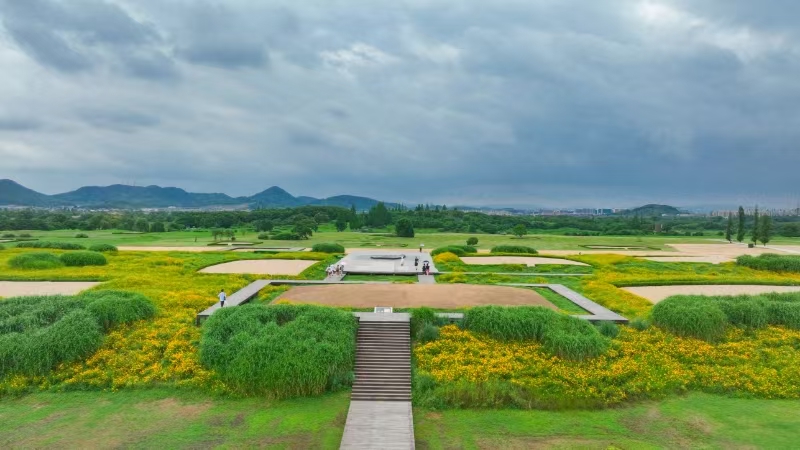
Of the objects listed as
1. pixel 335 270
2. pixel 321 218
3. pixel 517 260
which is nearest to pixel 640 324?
pixel 335 270

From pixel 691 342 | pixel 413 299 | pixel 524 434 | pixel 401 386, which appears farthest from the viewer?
pixel 413 299

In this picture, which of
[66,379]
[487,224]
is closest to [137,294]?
[66,379]

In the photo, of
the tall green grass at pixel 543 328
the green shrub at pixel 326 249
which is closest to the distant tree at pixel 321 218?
the green shrub at pixel 326 249

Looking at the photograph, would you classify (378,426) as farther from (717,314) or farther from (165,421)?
(717,314)

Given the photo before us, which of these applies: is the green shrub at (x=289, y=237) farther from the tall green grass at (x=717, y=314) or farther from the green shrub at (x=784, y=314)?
the green shrub at (x=784, y=314)

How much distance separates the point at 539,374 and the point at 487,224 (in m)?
94.3

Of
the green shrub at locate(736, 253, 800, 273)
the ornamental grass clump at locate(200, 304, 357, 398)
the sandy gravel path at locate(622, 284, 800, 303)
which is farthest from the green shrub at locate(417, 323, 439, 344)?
the green shrub at locate(736, 253, 800, 273)

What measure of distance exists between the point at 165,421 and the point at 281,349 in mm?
4380

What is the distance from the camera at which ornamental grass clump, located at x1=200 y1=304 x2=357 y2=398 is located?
16.9 meters

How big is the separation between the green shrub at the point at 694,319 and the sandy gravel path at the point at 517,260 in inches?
772

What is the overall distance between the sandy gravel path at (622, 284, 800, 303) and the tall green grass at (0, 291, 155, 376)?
30.5 m

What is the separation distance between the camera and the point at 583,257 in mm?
46688

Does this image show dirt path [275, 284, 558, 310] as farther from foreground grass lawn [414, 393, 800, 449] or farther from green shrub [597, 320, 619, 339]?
foreground grass lawn [414, 393, 800, 449]

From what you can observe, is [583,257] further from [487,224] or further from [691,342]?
[487,224]
